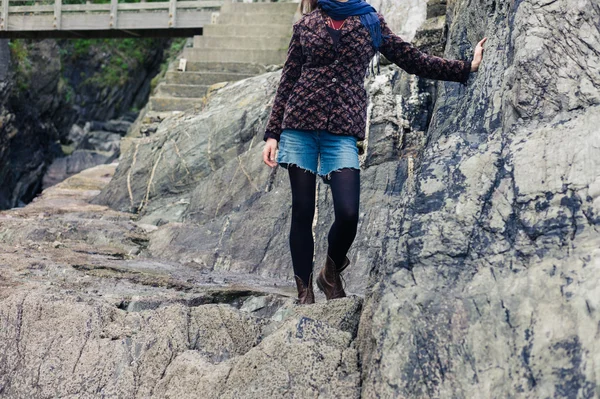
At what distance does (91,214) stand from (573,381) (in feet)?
18.5

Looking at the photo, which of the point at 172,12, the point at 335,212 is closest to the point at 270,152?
the point at 335,212

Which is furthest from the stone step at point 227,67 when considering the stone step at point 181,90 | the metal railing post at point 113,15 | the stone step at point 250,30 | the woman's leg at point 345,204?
the woman's leg at point 345,204

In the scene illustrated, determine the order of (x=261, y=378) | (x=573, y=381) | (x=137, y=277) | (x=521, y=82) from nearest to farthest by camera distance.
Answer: (x=573, y=381)
(x=261, y=378)
(x=521, y=82)
(x=137, y=277)

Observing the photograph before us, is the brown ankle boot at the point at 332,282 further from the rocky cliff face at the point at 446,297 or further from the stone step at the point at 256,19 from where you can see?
the stone step at the point at 256,19

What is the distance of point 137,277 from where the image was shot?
4.66 meters

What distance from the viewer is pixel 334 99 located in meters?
3.47

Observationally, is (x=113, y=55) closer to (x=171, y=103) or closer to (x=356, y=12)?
(x=171, y=103)

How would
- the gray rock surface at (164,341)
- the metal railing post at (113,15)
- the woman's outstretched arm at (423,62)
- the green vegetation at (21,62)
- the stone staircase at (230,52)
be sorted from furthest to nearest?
1. the green vegetation at (21,62)
2. the metal railing post at (113,15)
3. the stone staircase at (230,52)
4. the woman's outstretched arm at (423,62)
5. the gray rock surface at (164,341)

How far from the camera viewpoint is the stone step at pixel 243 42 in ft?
38.2

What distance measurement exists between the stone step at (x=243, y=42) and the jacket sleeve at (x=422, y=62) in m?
8.07

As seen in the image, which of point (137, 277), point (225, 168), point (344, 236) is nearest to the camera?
point (344, 236)

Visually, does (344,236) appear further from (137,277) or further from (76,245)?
(76,245)

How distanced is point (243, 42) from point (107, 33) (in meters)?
4.68

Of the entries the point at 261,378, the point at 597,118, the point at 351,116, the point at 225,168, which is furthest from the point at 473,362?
the point at 225,168
